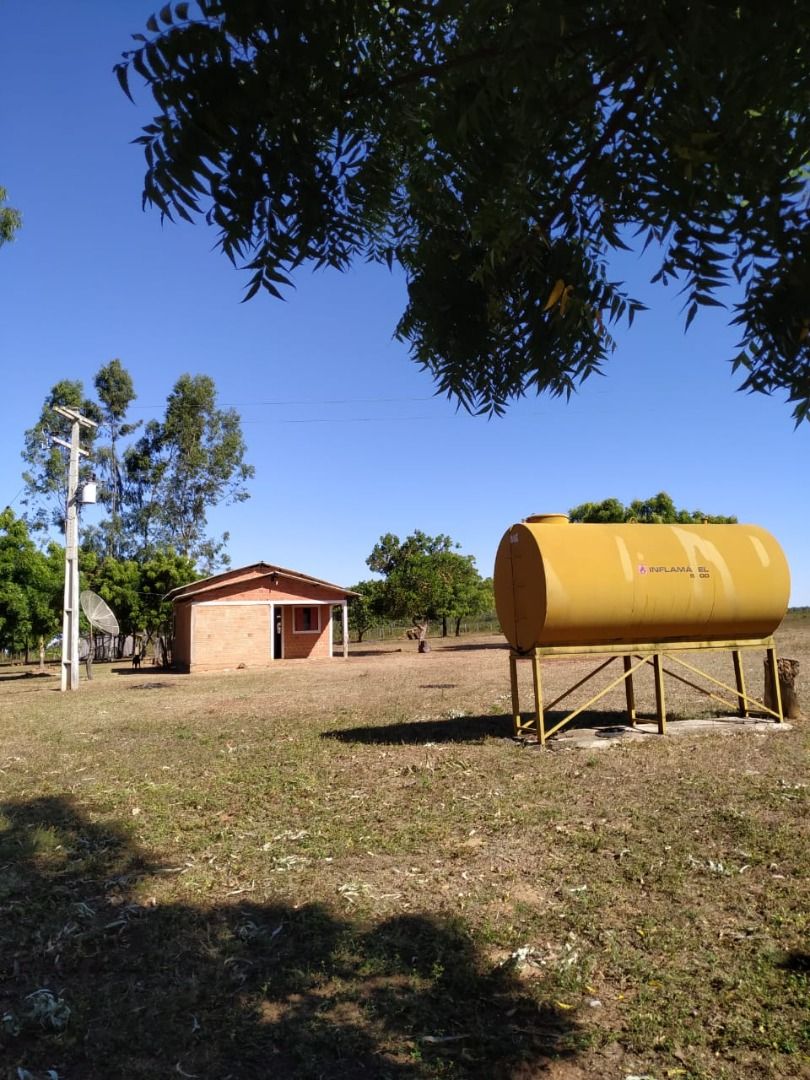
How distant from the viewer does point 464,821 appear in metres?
6.76

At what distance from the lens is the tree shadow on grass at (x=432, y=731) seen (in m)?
10.9

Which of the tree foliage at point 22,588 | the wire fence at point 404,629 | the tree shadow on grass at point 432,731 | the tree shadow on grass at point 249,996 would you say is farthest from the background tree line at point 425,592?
the tree shadow on grass at point 249,996

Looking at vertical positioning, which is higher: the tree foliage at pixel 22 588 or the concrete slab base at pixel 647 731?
the tree foliage at pixel 22 588

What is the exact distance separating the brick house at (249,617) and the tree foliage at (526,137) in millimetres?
28751

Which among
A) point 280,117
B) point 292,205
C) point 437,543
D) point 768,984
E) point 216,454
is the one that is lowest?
point 768,984

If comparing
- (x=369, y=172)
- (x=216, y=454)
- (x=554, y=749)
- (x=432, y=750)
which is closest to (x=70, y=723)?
(x=432, y=750)

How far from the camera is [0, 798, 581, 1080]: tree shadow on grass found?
322cm

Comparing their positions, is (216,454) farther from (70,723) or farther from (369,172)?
(369,172)

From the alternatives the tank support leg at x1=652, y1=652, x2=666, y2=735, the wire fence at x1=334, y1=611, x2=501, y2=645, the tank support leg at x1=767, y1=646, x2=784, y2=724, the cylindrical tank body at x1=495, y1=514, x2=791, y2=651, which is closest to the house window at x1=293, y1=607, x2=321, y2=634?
the wire fence at x1=334, y1=611, x2=501, y2=645

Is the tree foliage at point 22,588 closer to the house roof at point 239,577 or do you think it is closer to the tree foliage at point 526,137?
the house roof at point 239,577

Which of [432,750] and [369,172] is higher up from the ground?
[369,172]

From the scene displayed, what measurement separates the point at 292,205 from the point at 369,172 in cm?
36

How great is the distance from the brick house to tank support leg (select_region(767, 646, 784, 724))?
22128 millimetres

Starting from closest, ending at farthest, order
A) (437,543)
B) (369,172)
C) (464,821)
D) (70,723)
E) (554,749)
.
A: (369,172) < (464,821) < (554,749) < (70,723) < (437,543)
